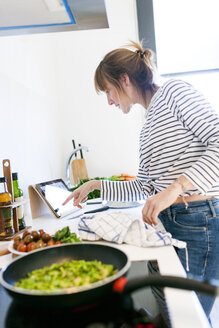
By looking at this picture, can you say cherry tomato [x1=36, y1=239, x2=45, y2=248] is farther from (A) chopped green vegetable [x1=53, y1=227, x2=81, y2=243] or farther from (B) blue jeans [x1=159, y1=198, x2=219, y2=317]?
(B) blue jeans [x1=159, y1=198, x2=219, y2=317]

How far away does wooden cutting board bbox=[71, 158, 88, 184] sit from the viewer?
7.52 ft

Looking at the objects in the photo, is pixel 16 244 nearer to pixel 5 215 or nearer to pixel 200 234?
pixel 5 215

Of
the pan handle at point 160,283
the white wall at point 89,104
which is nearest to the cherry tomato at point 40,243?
the pan handle at point 160,283

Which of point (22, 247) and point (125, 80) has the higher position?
point (125, 80)

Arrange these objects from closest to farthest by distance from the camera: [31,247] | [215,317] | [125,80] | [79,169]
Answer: [31,247], [125,80], [215,317], [79,169]

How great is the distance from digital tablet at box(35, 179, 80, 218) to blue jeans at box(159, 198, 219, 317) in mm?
516

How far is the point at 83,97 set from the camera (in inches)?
94.8

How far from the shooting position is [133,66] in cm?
117

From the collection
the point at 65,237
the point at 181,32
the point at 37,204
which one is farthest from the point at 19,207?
the point at 181,32

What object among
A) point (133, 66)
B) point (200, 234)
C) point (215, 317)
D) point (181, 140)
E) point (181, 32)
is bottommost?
point (215, 317)

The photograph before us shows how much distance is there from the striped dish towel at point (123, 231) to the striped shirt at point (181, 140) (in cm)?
20

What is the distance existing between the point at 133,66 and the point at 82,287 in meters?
0.95

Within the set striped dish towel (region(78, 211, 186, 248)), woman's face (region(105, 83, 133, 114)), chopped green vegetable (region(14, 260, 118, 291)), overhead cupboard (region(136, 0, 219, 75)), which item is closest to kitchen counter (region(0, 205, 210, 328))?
striped dish towel (region(78, 211, 186, 248))

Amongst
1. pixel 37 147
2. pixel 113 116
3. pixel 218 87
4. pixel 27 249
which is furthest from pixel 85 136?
pixel 27 249
